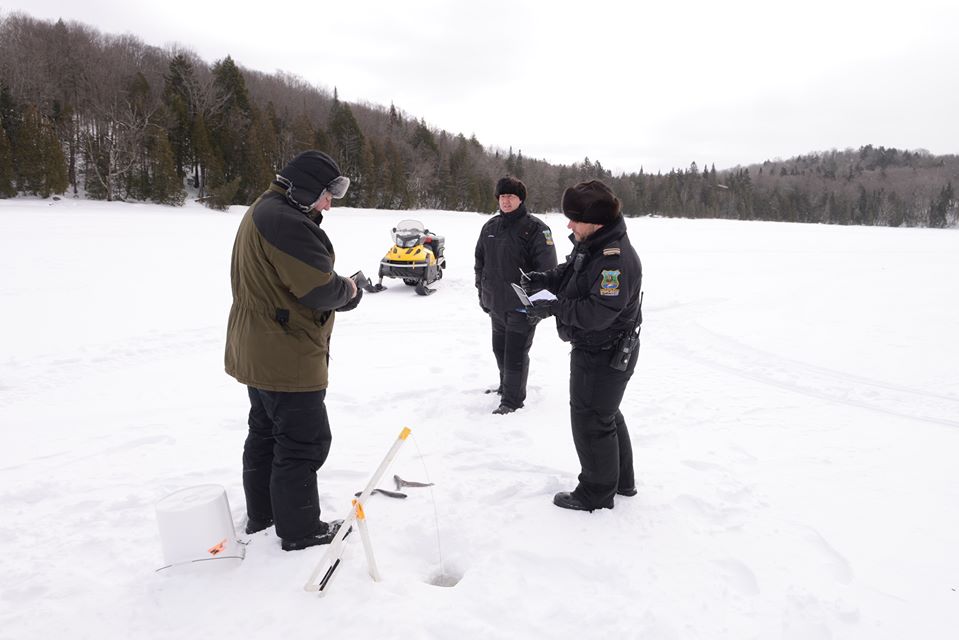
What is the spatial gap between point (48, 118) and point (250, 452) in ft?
Result: 124

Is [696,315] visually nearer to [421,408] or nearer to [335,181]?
[421,408]

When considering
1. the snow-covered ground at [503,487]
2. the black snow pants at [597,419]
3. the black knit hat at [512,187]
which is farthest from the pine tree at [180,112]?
the black snow pants at [597,419]

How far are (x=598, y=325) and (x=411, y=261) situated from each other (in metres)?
8.06

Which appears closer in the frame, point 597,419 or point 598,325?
point 598,325

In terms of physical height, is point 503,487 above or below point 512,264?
below

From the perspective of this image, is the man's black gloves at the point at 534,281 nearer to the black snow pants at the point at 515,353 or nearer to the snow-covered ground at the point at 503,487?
the black snow pants at the point at 515,353

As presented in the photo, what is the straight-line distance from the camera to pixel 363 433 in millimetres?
4004

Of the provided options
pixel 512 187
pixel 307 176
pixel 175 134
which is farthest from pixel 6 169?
pixel 307 176

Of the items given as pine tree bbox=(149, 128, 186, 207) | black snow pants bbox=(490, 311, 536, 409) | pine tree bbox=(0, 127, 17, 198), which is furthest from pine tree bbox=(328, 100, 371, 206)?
black snow pants bbox=(490, 311, 536, 409)

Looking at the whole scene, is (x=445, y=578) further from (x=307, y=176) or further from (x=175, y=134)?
(x=175, y=134)

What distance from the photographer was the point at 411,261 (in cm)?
1038

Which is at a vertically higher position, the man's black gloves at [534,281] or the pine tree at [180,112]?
the pine tree at [180,112]

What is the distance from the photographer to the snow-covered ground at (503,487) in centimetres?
215

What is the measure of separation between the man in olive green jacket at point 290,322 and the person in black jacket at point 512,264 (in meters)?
1.94
